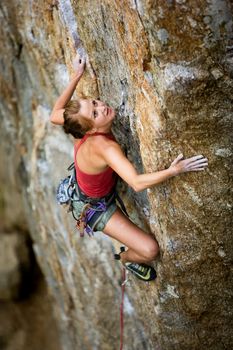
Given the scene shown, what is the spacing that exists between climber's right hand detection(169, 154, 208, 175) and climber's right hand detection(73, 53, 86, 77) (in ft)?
5.18

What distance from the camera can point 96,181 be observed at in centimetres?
539

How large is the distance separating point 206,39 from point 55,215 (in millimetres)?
5022

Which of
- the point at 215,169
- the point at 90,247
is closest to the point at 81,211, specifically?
the point at 215,169

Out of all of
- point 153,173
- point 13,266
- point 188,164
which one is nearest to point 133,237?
point 153,173

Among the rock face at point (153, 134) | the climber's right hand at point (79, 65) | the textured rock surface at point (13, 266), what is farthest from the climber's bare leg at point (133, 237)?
the textured rock surface at point (13, 266)

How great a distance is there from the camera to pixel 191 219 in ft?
16.7

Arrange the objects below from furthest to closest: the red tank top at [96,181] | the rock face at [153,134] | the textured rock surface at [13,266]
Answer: the textured rock surface at [13,266] → the red tank top at [96,181] → the rock face at [153,134]

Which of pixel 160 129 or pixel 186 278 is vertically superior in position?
pixel 160 129

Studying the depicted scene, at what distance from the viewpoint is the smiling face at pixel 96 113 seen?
16.0ft

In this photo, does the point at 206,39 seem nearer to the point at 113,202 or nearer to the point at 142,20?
the point at 142,20

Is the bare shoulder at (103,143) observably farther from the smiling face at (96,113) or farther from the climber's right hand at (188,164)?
the climber's right hand at (188,164)

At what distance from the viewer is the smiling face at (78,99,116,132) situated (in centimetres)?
489

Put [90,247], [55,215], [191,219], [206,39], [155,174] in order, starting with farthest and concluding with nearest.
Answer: [55,215] < [90,247] < [191,219] < [155,174] < [206,39]

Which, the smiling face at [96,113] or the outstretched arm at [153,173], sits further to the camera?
the smiling face at [96,113]
